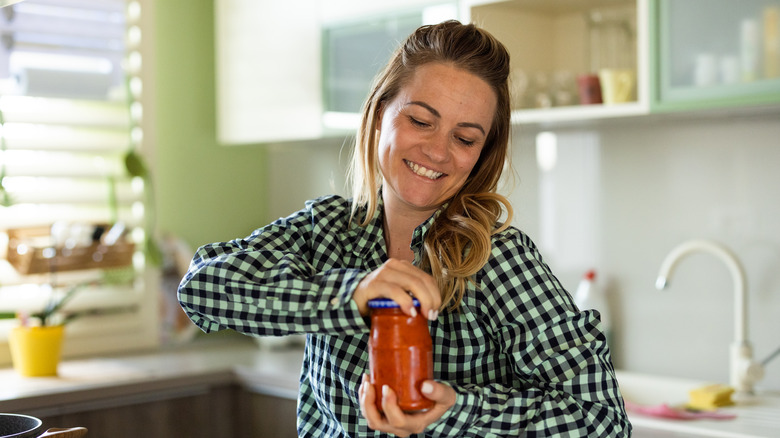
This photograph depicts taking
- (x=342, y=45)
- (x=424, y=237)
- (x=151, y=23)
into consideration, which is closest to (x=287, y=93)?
(x=342, y=45)

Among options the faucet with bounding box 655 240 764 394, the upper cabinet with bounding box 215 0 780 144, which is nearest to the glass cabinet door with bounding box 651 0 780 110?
the upper cabinet with bounding box 215 0 780 144

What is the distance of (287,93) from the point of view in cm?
303

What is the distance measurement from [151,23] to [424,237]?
2214 mm

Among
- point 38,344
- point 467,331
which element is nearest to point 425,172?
point 467,331

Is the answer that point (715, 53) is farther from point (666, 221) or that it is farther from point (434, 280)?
point (434, 280)

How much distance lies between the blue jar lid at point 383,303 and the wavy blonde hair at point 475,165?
0.20 meters

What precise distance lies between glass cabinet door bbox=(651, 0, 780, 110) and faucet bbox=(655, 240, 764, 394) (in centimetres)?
46

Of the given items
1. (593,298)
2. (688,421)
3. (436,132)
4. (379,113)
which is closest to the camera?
(436,132)

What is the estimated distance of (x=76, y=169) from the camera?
9.89 ft

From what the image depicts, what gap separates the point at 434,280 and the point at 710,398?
55.1 inches

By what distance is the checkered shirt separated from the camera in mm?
1106

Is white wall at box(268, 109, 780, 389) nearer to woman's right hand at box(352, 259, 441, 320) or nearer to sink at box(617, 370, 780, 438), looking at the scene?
sink at box(617, 370, 780, 438)

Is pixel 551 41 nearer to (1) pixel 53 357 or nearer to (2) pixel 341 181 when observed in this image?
(2) pixel 341 181

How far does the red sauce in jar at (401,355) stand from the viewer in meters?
0.99
